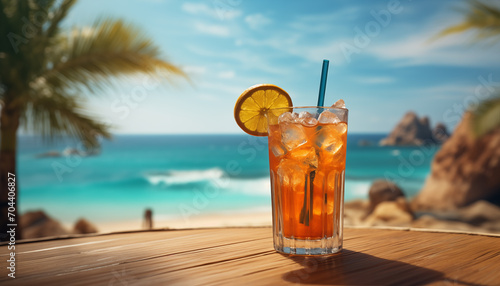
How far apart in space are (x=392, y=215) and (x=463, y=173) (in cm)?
249

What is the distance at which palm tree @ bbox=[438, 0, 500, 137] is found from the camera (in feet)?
15.6

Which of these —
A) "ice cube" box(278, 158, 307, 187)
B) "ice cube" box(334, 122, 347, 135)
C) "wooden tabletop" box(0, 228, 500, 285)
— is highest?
"ice cube" box(334, 122, 347, 135)

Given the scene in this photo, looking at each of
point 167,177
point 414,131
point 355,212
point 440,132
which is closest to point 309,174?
point 355,212

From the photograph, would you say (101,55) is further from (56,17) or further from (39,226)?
(39,226)

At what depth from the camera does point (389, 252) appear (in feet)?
3.27

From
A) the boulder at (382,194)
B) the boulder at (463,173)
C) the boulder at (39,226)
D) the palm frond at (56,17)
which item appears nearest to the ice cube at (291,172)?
the palm frond at (56,17)

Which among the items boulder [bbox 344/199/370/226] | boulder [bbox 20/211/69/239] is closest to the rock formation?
boulder [bbox 344/199/370/226]

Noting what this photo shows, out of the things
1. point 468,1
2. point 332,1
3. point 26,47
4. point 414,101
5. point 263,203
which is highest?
A: point 332,1

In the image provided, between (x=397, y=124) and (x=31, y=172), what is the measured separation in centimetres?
2138

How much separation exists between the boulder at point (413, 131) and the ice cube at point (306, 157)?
80.5ft

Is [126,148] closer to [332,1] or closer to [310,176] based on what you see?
[332,1]

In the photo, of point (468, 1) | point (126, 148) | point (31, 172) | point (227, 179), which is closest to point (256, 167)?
point (227, 179)

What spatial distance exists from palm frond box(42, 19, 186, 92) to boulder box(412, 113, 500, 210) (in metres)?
8.07

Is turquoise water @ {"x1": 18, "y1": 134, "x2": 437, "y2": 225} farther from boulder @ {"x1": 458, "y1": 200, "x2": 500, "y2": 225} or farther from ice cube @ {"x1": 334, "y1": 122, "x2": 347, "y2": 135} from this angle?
ice cube @ {"x1": 334, "y1": 122, "x2": 347, "y2": 135}
